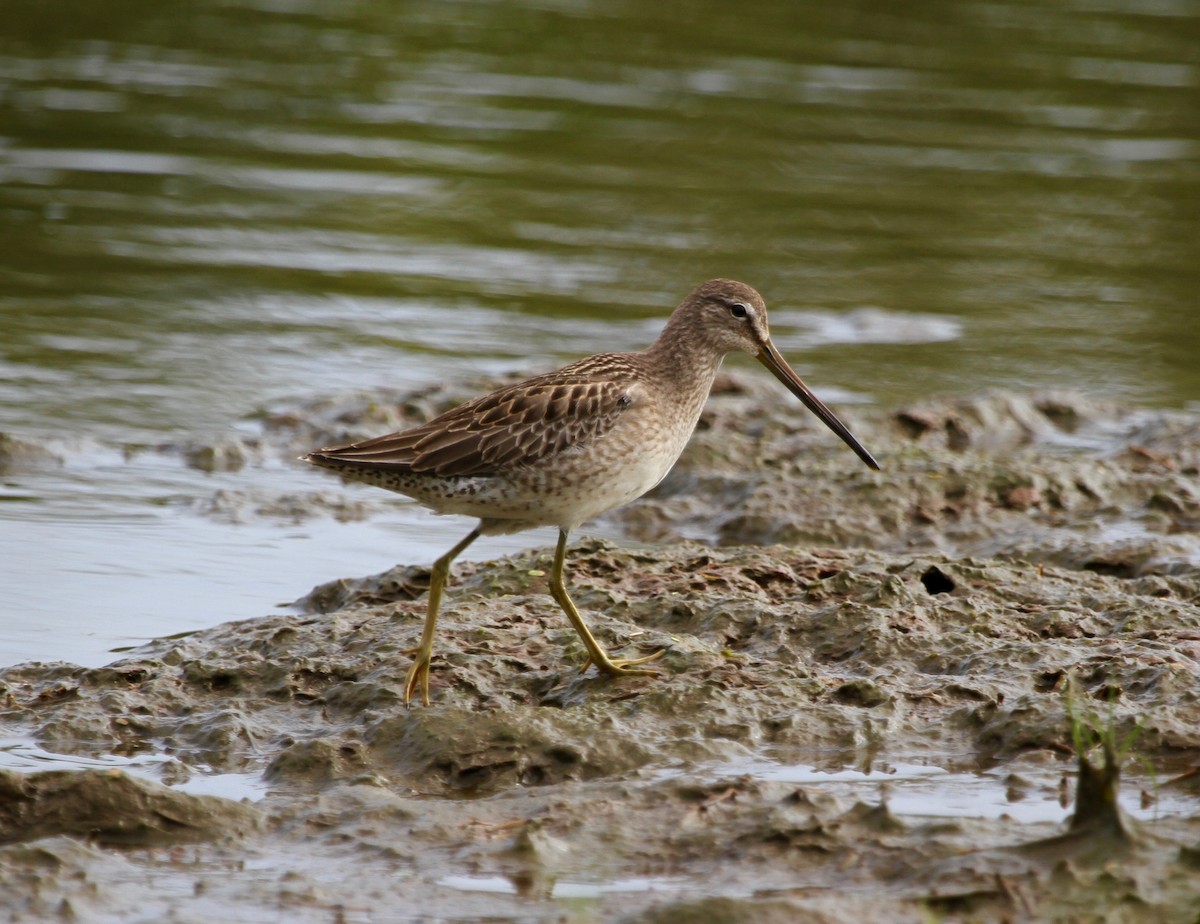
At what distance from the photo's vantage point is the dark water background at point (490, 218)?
7.36 m

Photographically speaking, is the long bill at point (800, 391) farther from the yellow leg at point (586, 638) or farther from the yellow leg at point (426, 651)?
the yellow leg at point (426, 651)

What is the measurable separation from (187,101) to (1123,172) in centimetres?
Result: 726

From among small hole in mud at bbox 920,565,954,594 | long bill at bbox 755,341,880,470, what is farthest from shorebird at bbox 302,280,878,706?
small hole in mud at bbox 920,565,954,594

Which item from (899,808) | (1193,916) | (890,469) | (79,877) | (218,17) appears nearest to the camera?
(1193,916)

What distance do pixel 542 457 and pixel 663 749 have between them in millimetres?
878

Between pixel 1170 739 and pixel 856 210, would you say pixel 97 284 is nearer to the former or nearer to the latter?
pixel 856 210

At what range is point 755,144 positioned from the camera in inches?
532

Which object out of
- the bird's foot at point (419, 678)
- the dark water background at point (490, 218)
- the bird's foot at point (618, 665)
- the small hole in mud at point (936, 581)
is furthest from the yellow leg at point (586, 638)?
the dark water background at point (490, 218)

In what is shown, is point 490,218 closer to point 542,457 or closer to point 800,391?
point 800,391

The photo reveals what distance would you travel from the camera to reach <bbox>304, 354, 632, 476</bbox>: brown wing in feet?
15.5

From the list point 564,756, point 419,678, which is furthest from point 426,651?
point 564,756

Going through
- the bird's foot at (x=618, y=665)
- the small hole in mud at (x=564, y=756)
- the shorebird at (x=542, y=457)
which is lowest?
the small hole in mud at (x=564, y=756)

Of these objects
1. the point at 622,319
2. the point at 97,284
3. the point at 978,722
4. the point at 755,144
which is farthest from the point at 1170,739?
the point at 755,144

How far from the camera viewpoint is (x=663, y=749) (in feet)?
14.2
